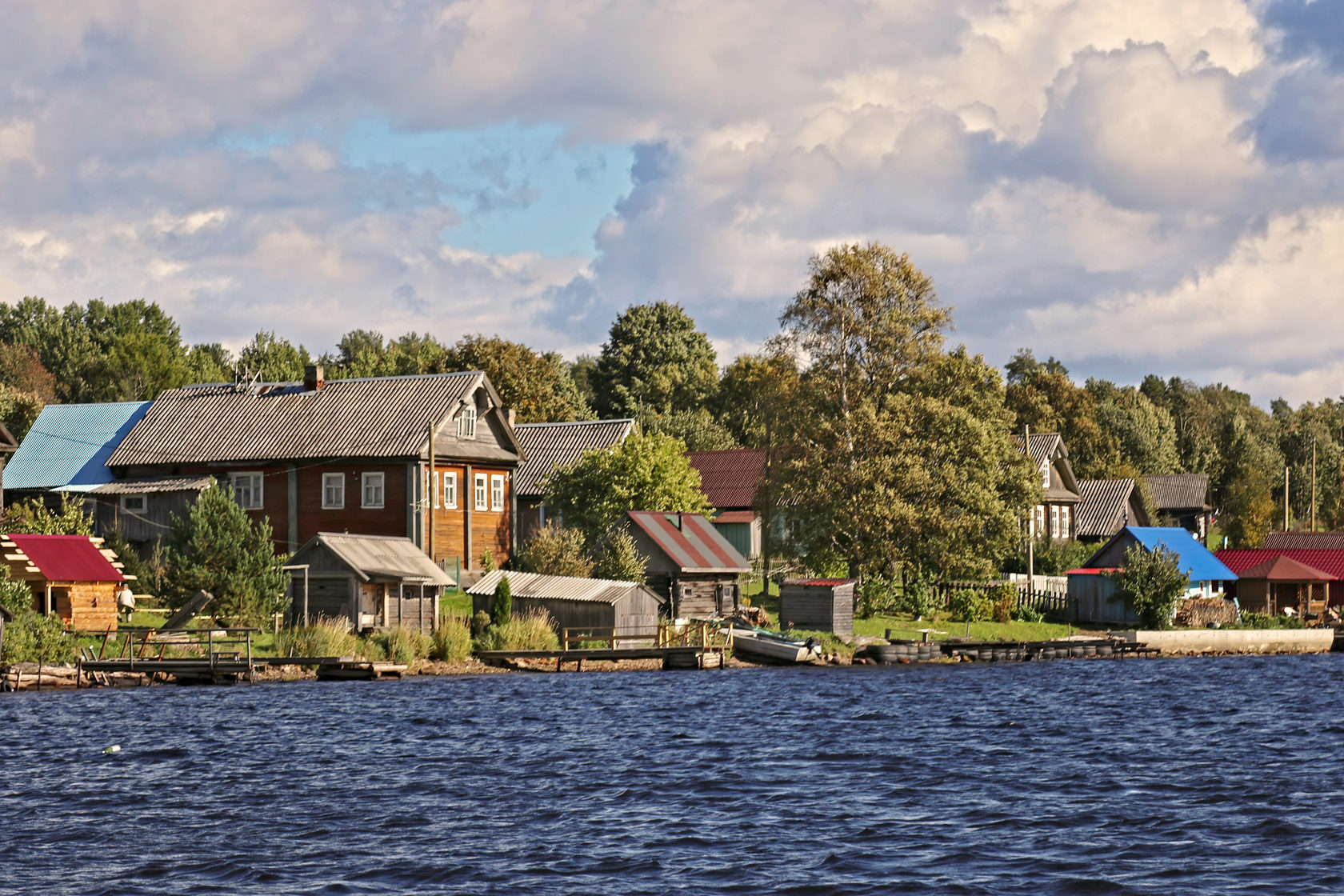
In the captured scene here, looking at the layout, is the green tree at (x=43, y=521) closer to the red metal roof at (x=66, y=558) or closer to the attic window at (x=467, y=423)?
the red metal roof at (x=66, y=558)

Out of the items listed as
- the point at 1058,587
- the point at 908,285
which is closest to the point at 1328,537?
the point at 1058,587

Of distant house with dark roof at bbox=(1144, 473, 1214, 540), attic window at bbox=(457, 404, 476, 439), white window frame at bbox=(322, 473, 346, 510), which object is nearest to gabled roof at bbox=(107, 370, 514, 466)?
attic window at bbox=(457, 404, 476, 439)

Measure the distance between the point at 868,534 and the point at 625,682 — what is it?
64.3 feet

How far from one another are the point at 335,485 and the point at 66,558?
55.3 feet

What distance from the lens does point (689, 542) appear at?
233ft

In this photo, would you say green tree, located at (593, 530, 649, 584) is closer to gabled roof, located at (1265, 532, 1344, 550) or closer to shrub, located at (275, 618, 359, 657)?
shrub, located at (275, 618, 359, 657)

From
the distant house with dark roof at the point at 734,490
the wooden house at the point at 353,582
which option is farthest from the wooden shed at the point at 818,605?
the distant house with dark roof at the point at 734,490

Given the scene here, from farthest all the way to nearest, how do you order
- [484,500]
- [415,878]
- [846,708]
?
1. [484,500]
2. [846,708]
3. [415,878]

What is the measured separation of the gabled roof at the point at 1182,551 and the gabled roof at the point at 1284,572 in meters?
1.22

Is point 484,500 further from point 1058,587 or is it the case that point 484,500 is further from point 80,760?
point 80,760

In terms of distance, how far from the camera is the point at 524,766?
3559cm

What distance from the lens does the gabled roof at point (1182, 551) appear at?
277ft

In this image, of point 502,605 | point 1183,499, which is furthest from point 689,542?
point 1183,499

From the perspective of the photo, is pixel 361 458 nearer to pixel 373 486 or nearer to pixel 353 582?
pixel 373 486
